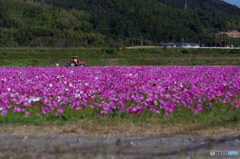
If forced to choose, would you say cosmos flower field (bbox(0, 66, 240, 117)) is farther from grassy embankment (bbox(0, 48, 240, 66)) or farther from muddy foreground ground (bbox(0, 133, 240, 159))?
grassy embankment (bbox(0, 48, 240, 66))

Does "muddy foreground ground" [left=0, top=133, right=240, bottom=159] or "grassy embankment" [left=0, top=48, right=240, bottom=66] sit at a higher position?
"muddy foreground ground" [left=0, top=133, right=240, bottom=159]

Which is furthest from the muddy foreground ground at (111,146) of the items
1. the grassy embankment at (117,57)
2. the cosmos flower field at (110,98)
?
the grassy embankment at (117,57)

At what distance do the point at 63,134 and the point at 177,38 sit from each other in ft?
597

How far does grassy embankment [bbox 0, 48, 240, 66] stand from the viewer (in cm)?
5269

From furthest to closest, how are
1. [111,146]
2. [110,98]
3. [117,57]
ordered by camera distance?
[117,57]
[110,98]
[111,146]

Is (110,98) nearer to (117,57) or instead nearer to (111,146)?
(111,146)

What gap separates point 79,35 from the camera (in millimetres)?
143875

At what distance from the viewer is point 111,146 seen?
6.20 metres

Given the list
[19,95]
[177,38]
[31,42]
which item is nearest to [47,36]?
[31,42]

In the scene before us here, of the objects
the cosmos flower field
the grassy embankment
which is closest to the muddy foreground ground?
the cosmos flower field

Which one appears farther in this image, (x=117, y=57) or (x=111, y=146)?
(x=117, y=57)

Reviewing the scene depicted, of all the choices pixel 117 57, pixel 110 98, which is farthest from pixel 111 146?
pixel 117 57

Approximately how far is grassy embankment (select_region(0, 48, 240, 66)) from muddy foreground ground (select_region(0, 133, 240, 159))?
42.4 meters

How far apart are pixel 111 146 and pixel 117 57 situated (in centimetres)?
6568
